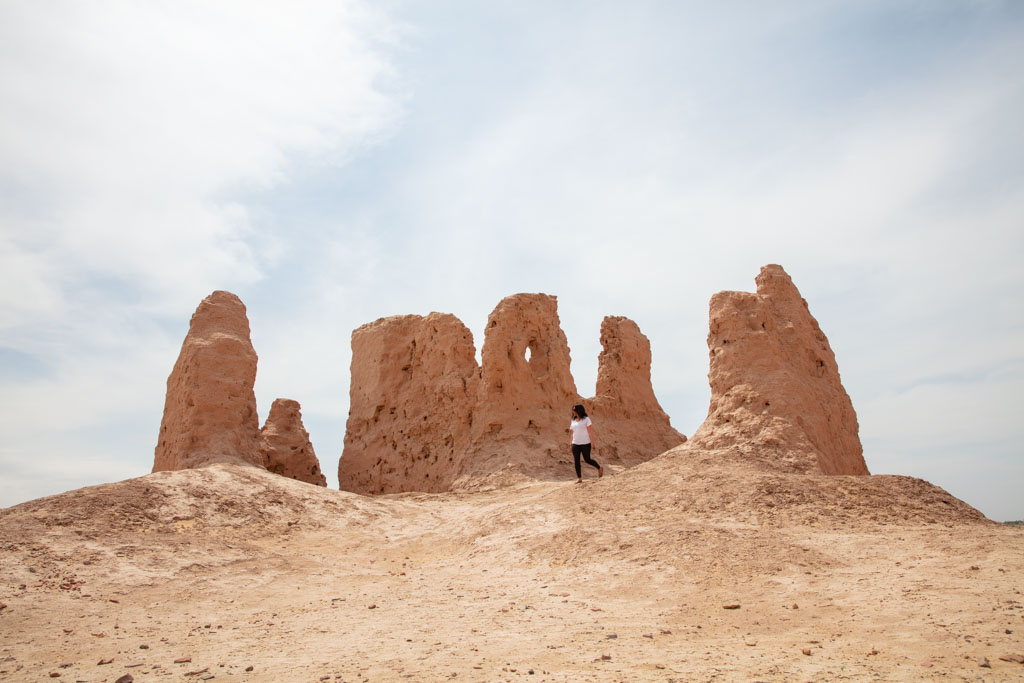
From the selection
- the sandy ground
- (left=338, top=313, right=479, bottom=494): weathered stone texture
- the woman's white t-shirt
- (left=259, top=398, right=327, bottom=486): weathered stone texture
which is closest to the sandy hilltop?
the sandy ground

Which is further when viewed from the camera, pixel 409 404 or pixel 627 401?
pixel 627 401

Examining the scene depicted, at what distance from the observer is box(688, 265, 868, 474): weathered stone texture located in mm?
11094

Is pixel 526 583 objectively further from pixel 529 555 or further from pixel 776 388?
pixel 776 388

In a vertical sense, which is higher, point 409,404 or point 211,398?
point 409,404

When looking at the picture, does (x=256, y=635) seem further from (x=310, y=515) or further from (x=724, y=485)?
(x=724, y=485)

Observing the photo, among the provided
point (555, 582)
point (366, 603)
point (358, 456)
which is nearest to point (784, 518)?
point (555, 582)

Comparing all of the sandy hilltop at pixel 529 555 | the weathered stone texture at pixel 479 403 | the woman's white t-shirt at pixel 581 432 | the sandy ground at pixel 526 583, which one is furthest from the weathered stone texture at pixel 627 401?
the sandy ground at pixel 526 583

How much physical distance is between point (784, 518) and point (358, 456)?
12796mm

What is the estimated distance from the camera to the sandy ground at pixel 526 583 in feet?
15.9

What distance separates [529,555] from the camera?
8.49 metres

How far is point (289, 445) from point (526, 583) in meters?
12.3

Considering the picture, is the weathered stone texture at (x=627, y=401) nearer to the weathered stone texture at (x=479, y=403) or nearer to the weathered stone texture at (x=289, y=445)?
the weathered stone texture at (x=479, y=403)

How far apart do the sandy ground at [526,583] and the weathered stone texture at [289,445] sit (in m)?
6.27

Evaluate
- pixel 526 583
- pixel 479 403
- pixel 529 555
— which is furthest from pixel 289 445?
pixel 526 583
